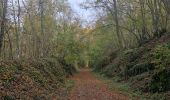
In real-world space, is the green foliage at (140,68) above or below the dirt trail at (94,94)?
above

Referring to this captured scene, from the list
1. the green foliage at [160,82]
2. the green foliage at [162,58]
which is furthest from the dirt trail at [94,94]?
the green foliage at [162,58]

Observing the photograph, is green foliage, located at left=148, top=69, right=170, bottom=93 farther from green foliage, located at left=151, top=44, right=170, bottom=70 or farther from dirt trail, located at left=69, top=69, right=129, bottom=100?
dirt trail, located at left=69, top=69, right=129, bottom=100

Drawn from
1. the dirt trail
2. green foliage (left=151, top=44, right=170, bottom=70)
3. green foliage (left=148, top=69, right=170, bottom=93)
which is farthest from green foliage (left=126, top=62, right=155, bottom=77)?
green foliage (left=148, top=69, right=170, bottom=93)

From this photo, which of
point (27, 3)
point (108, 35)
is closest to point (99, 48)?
point (108, 35)

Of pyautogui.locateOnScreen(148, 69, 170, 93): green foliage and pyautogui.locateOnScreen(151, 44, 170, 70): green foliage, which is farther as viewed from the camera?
pyautogui.locateOnScreen(151, 44, 170, 70): green foliage

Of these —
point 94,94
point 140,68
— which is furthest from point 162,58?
point 140,68

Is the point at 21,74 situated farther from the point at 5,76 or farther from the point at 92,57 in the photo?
the point at 92,57

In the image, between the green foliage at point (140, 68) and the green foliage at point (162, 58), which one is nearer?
the green foliage at point (162, 58)

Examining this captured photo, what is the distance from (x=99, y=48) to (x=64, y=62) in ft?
103

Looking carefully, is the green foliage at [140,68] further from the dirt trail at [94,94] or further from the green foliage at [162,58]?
the green foliage at [162,58]

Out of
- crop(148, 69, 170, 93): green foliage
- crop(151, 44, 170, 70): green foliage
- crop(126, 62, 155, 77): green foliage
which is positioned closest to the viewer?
crop(148, 69, 170, 93): green foliage

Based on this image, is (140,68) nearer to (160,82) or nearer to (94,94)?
(94,94)

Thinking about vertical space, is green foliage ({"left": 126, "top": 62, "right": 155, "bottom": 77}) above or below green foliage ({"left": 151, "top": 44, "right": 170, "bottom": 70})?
below

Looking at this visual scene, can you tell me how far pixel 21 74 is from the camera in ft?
61.2
